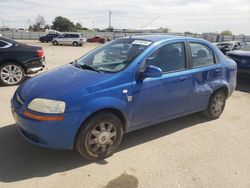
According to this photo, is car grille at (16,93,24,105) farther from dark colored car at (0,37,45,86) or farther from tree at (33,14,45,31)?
tree at (33,14,45,31)

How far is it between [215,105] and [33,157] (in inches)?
133

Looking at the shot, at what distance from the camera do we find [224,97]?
516cm

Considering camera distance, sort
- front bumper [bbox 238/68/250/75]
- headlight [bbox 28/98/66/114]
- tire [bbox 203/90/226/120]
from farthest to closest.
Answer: front bumper [bbox 238/68/250/75] → tire [bbox 203/90/226/120] → headlight [bbox 28/98/66/114]

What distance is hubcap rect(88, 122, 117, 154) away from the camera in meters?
3.36

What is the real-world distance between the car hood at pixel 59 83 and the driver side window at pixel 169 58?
0.82m

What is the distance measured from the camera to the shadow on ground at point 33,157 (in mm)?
3170

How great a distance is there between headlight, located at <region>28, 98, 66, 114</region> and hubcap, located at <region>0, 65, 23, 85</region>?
4.73 meters

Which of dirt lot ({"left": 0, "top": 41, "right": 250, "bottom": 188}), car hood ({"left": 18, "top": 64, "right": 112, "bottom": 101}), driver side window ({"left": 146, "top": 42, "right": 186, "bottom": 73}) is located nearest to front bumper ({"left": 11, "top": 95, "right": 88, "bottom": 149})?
car hood ({"left": 18, "top": 64, "right": 112, "bottom": 101})

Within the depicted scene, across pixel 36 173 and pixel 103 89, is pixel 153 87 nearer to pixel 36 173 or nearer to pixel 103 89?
pixel 103 89

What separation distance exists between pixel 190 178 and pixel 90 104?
1492 millimetres

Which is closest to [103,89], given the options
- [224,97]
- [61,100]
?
[61,100]

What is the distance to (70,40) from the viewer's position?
34438mm

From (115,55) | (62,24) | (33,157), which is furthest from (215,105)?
(62,24)

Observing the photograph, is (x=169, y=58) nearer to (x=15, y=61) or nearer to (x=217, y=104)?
(x=217, y=104)
